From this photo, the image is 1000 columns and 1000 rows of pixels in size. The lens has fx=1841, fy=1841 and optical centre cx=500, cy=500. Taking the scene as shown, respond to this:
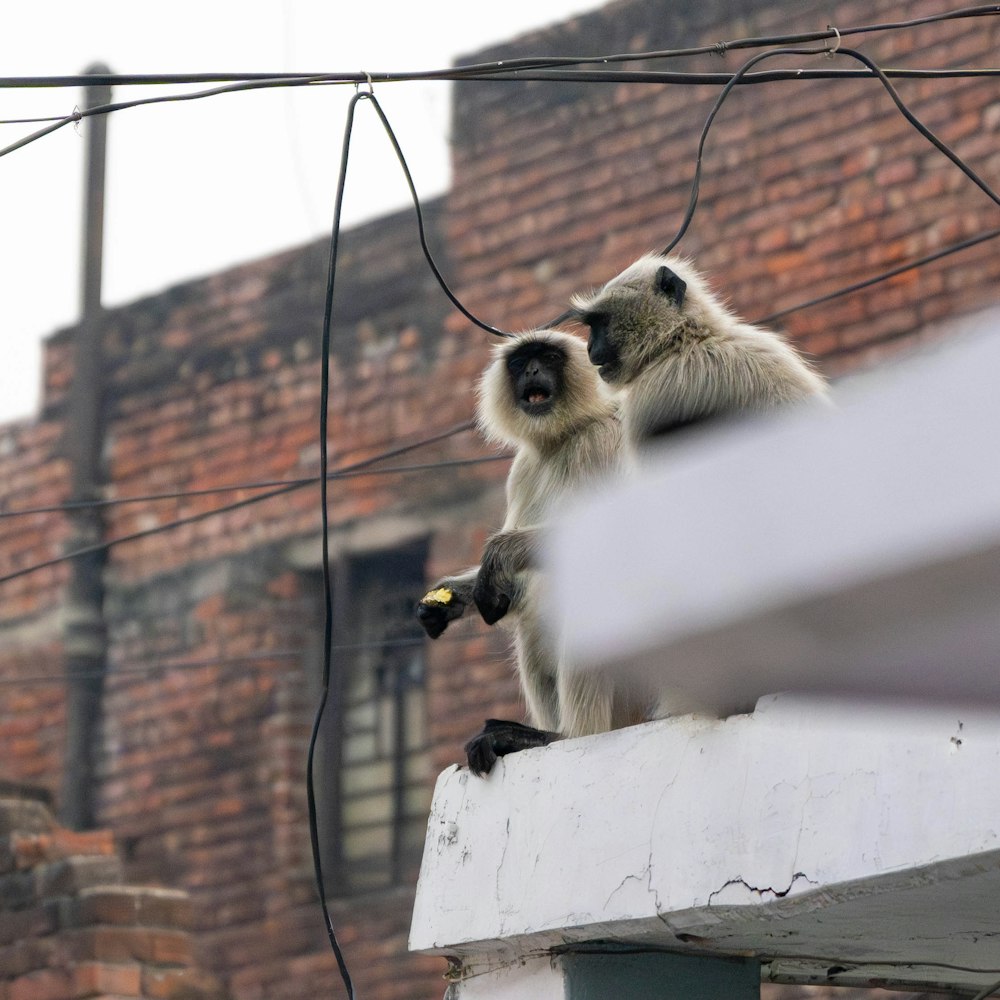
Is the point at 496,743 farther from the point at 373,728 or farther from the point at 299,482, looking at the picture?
the point at 373,728

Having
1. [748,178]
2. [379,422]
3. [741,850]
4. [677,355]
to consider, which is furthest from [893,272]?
[741,850]

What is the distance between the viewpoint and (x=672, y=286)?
3971mm

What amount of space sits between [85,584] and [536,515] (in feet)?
15.2

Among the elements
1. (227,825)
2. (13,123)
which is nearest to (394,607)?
(227,825)

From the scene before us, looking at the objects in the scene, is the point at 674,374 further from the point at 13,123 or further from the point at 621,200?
the point at 621,200

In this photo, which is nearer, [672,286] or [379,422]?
[672,286]

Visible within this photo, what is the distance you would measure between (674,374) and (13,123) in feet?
5.10

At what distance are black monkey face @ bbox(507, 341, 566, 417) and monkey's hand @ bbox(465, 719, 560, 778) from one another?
1.22 metres

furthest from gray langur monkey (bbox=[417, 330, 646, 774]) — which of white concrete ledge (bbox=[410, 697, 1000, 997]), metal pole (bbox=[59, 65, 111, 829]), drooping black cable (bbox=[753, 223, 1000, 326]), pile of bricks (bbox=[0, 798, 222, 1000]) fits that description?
metal pole (bbox=[59, 65, 111, 829])

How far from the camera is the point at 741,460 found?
41.0 inches

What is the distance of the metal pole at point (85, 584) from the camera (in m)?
8.32

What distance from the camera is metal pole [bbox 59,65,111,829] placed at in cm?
832

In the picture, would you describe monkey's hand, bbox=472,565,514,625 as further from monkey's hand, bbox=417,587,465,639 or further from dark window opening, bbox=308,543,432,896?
dark window opening, bbox=308,543,432,896

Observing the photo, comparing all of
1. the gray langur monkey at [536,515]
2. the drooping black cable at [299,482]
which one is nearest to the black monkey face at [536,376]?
the gray langur monkey at [536,515]
